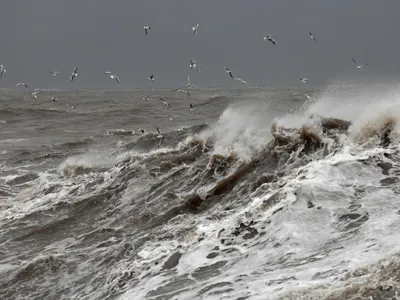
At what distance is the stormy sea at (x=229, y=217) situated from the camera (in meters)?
5.12

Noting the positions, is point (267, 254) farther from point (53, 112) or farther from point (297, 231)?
point (53, 112)

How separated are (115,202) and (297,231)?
4.43 meters

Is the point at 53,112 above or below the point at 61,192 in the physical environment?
above

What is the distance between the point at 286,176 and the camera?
8055mm

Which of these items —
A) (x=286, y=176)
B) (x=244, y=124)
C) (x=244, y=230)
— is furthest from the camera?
(x=244, y=124)

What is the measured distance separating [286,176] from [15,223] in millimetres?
4862

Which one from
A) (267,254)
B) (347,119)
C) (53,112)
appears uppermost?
(53,112)

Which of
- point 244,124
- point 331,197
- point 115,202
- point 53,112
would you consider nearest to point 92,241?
point 115,202

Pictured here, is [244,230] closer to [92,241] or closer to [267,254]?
[267,254]

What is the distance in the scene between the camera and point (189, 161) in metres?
11.4

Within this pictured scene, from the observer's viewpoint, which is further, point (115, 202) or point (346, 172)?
point (115, 202)

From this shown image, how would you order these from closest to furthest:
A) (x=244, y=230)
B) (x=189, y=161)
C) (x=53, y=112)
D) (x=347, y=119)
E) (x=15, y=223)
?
(x=244, y=230), (x=15, y=223), (x=347, y=119), (x=189, y=161), (x=53, y=112)

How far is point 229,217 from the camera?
7.11 m

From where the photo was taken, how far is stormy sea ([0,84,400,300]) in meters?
5.12
